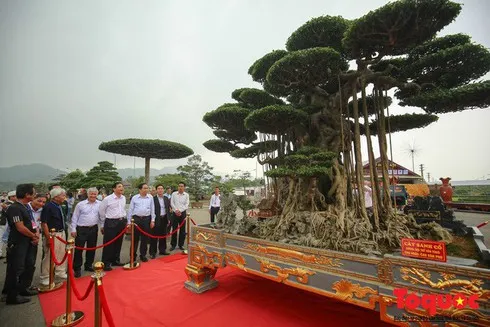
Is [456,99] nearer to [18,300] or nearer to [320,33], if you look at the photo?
[320,33]

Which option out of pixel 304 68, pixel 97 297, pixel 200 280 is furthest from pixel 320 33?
pixel 97 297

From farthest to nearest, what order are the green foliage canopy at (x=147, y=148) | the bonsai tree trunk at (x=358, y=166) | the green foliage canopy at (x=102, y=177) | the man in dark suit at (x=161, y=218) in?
the green foliage canopy at (x=147, y=148), the green foliage canopy at (x=102, y=177), the man in dark suit at (x=161, y=218), the bonsai tree trunk at (x=358, y=166)

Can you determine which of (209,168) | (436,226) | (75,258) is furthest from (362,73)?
(209,168)

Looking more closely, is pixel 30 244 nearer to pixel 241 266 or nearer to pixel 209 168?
pixel 241 266

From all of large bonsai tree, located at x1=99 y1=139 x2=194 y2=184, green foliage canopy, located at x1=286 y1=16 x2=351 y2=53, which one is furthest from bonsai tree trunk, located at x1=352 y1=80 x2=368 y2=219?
large bonsai tree, located at x1=99 y1=139 x2=194 y2=184

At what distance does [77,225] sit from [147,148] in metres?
11.4

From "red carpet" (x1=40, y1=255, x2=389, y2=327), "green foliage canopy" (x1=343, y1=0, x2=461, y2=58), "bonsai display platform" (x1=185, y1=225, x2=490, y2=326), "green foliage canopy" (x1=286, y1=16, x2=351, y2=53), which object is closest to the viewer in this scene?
"bonsai display platform" (x1=185, y1=225, x2=490, y2=326)

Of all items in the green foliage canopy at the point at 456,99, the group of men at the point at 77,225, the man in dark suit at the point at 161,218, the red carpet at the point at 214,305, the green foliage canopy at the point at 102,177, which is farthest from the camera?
the green foliage canopy at the point at 102,177

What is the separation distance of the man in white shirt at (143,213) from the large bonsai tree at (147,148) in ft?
32.8

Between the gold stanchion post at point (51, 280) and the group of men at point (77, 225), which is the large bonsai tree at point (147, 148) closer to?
the group of men at point (77, 225)

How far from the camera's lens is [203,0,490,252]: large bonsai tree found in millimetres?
2404

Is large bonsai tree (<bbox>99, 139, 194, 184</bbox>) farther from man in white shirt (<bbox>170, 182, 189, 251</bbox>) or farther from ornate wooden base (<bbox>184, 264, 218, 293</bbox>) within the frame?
ornate wooden base (<bbox>184, 264, 218, 293</bbox>)

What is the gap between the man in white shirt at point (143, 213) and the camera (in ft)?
13.2

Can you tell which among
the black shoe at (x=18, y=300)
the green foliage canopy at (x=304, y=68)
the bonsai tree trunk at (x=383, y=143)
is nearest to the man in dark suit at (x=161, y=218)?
the black shoe at (x=18, y=300)
